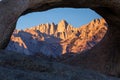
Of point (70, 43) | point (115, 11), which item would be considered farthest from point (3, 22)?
point (70, 43)

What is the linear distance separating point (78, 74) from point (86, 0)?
8.68 meters

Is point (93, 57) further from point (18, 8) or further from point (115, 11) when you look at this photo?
point (18, 8)

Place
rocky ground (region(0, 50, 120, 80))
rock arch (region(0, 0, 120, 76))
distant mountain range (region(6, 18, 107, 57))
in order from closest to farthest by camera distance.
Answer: rocky ground (region(0, 50, 120, 80))
rock arch (region(0, 0, 120, 76))
distant mountain range (region(6, 18, 107, 57))

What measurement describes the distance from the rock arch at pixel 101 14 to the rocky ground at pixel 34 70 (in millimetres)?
2885

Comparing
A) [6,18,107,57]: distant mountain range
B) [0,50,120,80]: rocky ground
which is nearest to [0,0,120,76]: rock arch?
[0,50,120,80]: rocky ground

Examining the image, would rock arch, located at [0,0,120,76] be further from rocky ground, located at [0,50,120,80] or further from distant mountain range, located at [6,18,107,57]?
distant mountain range, located at [6,18,107,57]

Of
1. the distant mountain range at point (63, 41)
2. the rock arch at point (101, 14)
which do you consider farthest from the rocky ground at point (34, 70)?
the distant mountain range at point (63, 41)

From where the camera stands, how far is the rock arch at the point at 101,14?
46.3ft

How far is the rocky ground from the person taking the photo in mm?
8680

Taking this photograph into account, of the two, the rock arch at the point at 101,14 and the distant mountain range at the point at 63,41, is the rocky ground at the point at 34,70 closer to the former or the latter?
the rock arch at the point at 101,14

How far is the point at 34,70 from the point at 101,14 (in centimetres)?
1141

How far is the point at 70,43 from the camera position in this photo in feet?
363

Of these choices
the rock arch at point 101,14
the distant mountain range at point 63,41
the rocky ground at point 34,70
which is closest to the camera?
the rocky ground at point 34,70

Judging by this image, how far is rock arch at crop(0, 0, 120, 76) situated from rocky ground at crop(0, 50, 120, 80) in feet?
9.47
